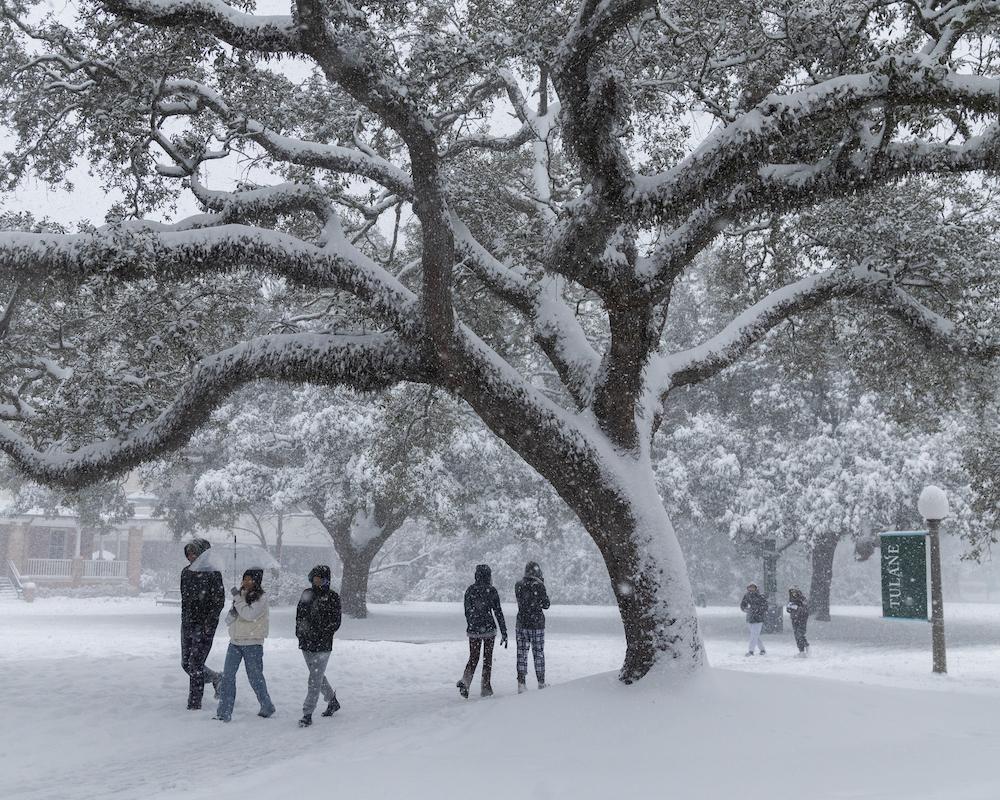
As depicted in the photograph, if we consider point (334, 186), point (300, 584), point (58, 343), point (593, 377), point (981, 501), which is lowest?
point (300, 584)

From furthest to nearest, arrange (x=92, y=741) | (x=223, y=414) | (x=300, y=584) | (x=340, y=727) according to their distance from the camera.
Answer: (x=300, y=584) → (x=223, y=414) → (x=340, y=727) → (x=92, y=741)

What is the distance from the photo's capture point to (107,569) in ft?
156

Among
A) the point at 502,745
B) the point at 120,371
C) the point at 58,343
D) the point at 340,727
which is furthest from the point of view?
the point at 58,343

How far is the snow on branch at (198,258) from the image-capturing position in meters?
9.16

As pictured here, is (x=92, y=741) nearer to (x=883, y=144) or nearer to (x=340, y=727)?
(x=340, y=727)

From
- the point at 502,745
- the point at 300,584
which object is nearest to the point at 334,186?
the point at 502,745

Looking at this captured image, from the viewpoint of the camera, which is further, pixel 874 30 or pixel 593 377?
pixel 593 377

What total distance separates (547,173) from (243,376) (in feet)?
17.5

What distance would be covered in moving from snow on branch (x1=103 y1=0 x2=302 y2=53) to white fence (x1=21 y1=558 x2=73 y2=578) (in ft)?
141

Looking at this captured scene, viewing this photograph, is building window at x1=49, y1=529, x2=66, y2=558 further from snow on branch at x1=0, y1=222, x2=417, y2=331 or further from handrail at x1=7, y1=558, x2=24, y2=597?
snow on branch at x1=0, y1=222, x2=417, y2=331

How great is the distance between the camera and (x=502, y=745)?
291 inches

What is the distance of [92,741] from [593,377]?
6.33 m

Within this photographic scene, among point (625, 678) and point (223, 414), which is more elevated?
point (223, 414)

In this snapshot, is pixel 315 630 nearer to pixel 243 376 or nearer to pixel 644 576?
pixel 243 376
